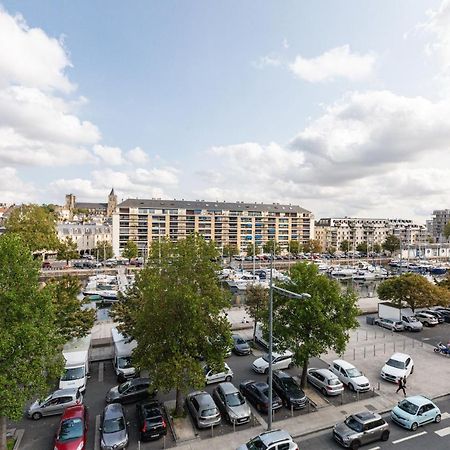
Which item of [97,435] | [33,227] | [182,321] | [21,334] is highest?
[33,227]

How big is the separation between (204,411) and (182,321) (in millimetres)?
4924

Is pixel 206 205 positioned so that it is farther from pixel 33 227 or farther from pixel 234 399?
pixel 234 399

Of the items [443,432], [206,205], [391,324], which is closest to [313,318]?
[443,432]

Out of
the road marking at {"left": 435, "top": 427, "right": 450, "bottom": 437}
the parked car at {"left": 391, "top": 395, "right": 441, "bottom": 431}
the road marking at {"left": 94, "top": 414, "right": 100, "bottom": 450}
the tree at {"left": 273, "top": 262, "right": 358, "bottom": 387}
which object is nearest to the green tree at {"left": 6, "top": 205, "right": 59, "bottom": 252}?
the road marking at {"left": 94, "top": 414, "right": 100, "bottom": 450}

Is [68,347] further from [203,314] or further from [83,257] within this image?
[83,257]

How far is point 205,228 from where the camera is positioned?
124 m

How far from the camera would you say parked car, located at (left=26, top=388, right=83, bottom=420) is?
59.9 ft

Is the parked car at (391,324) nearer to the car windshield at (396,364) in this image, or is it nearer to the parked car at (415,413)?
the car windshield at (396,364)

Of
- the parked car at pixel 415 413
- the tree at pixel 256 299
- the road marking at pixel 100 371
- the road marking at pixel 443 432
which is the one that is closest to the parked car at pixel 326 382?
the parked car at pixel 415 413

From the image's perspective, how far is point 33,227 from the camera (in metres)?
69.9

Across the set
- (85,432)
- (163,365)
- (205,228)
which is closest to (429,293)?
(163,365)

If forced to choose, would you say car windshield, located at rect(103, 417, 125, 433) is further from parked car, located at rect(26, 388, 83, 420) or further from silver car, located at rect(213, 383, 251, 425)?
silver car, located at rect(213, 383, 251, 425)

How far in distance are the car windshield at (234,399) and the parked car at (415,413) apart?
836 centimetres

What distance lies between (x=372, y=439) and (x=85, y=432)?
14142mm
